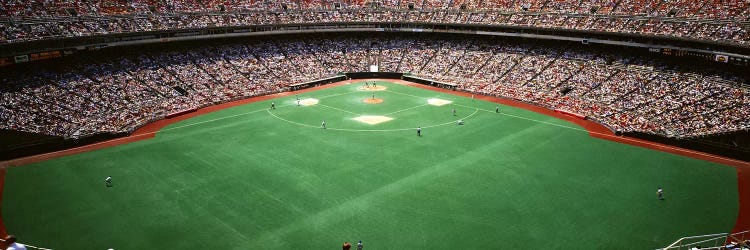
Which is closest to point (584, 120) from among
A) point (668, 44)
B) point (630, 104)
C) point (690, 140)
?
point (630, 104)

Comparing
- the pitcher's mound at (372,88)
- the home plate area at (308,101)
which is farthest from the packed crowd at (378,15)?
the home plate area at (308,101)

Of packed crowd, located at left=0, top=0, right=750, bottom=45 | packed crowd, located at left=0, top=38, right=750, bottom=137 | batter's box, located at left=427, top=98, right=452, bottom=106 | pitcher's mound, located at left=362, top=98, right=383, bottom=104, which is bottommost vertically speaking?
pitcher's mound, located at left=362, top=98, right=383, bottom=104

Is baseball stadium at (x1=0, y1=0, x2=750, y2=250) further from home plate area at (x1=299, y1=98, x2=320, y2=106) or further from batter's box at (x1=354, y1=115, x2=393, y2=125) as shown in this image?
home plate area at (x1=299, y1=98, x2=320, y2=106)

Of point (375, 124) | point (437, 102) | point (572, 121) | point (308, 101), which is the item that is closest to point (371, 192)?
point (375, 124)

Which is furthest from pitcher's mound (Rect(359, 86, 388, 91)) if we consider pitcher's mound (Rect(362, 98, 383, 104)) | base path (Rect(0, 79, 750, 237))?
base path (Rect(0, 79, 750, 237))

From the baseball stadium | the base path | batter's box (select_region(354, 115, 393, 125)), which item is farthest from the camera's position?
batter's box (select_region(354, 115, 393, 125))

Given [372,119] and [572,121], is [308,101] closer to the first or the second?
[372,119]

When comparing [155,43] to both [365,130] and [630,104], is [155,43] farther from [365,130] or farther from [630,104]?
[630,104]
